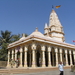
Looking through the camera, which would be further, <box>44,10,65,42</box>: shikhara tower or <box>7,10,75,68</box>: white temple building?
<box>44,10,65,42</box>: shikhara tower

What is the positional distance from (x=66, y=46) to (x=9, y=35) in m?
17.4

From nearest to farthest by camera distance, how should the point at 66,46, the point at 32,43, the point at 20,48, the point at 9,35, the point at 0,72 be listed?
the point at 0,72 < the point at 32,43 < the point at 20,48 < the point at 66,46 < the point at 9,35

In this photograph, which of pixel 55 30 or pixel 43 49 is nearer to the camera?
pixel 43 49

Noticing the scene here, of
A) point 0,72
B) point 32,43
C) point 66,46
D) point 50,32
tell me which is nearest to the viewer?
point 0,72

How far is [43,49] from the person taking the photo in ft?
66.8

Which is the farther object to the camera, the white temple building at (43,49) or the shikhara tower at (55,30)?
the shikhara tower at (55,30)

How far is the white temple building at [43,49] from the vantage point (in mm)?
19984

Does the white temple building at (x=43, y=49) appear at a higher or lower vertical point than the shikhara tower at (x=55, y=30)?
lower

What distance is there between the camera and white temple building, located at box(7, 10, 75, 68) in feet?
65.6

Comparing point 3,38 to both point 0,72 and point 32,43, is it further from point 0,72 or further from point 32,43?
point 0,72

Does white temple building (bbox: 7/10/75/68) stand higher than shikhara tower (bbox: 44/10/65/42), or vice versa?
shikhara tower (bbox: 44/10/65/42)

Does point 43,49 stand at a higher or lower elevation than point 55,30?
lower

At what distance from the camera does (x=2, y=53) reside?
99.5 feet

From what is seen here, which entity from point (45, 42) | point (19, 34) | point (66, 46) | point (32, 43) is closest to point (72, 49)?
point (66, 46)
